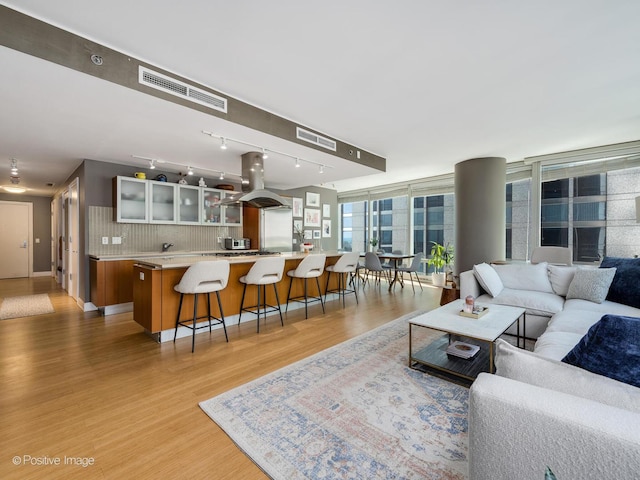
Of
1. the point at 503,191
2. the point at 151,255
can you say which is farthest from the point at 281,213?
the point at 503,191

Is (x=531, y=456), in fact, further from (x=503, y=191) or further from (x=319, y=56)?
(x=503, y=191)

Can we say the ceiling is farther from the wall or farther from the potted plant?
the wall

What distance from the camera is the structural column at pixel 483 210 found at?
5.28 meters

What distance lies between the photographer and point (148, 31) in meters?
2.07

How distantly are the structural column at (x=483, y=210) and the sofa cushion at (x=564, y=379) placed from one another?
4695 millimetres

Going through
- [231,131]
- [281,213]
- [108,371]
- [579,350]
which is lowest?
[108,371]

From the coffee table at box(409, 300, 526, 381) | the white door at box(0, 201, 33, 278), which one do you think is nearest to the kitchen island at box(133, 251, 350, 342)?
the coffee table at box(409, 300, 526, 381)

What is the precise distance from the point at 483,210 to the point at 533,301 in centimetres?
245

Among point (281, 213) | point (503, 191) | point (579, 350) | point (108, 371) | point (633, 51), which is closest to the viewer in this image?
point (579, 350)

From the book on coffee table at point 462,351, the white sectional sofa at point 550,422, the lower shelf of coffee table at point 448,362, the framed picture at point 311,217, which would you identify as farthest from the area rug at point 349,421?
the framed picture at point 311,217

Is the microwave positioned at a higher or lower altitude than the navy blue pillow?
higher

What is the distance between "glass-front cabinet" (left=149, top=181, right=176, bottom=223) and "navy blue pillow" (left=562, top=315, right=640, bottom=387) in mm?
A: 5631

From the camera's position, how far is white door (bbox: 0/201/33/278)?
779 cm

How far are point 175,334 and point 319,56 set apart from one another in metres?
3.17
